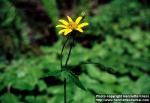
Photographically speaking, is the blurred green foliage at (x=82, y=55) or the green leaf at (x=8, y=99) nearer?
the green leaf at (x=8, y=99)

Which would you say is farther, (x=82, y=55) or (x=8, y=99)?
(x=82, y=55)

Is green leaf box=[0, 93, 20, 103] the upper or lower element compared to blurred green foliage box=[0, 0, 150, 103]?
lower

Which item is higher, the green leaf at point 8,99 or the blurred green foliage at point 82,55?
the blurred green foliage at point 82,55

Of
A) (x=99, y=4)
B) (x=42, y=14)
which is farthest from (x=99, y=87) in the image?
(x=99, y=4)

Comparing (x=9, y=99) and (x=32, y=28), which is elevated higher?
(x=32, y=28)

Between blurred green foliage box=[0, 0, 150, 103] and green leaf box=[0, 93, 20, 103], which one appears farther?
blurred green foliage box=[0, 0, 150, 103]

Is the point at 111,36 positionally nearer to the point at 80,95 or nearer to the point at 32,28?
the point at 32,28

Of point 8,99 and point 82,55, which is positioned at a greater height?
point 82,55

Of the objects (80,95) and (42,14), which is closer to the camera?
(80,95)
